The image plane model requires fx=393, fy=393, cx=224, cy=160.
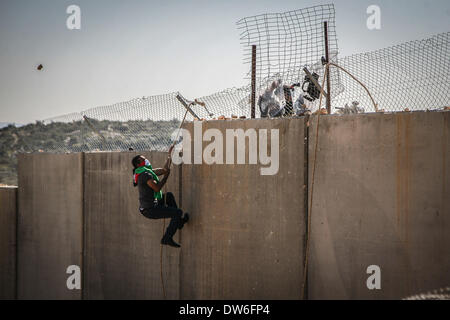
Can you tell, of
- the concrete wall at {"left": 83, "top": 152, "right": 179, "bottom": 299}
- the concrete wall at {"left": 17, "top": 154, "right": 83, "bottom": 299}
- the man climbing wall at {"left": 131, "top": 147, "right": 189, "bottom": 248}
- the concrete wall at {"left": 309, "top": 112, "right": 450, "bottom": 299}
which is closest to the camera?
the concrete wall at {"left": 309, "top": 112, "right": 450, "bottom": 299}

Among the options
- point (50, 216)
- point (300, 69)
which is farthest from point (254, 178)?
point (50, 216)

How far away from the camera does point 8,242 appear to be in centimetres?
898

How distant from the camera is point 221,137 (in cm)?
572

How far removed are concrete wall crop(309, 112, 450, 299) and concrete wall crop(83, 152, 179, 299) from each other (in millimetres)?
2422

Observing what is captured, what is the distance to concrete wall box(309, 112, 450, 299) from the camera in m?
4.20

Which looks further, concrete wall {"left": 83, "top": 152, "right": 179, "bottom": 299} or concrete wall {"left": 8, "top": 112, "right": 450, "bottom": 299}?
concrete wall {"left": 83, "top": 152, "right": 179, "bottom": 299}

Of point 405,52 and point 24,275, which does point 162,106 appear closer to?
point 405,52

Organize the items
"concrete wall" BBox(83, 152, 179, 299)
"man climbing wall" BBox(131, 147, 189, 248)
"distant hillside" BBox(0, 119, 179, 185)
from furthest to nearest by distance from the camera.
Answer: "distant hillside" BBox(0, 119, 179, 185) → "concrete wall" BBox(83, 152, 179, 299) → "man climbing wall" BBox(131, 147, 189, 248)

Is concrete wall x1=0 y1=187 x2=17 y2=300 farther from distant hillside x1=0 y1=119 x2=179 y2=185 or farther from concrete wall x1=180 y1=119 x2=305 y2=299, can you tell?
concrete wall x1=180 y1=119 x2=305 y2=299

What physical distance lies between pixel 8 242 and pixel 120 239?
3.79 meters

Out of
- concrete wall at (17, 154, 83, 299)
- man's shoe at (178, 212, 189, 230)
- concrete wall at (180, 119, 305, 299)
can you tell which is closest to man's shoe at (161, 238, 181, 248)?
man's shoe at (178, 212, 189, 230)

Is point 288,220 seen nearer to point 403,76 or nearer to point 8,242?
point 403,76

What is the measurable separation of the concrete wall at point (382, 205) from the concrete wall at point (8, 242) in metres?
7.13

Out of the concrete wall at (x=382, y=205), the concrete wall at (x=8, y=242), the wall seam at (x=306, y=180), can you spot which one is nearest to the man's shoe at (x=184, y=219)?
the wall seam at (x=306, y=180)
